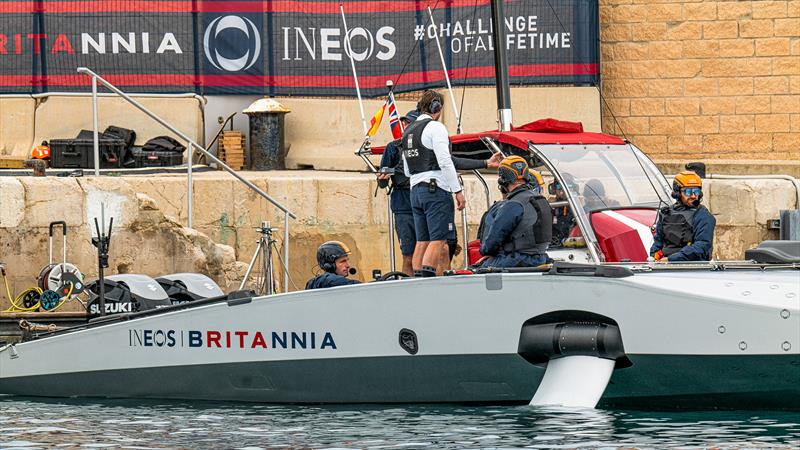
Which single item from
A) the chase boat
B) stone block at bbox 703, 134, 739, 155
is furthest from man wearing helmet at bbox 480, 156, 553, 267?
stone block at bbox 703, 134, 739, 155

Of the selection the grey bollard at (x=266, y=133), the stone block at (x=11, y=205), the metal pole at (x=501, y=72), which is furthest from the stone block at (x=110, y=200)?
the grey bollard at (x=266, y=133)

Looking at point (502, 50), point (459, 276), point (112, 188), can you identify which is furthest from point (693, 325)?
point (112, 188)

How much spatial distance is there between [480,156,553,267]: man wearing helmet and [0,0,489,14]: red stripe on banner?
1013 cm

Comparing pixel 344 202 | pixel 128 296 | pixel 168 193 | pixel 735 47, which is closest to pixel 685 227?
pixel 128 296

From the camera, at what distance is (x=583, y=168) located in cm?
1255

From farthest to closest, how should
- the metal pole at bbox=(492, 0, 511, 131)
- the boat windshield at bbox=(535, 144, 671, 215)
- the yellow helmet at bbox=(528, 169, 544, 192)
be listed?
the metal pole at bbox=(492, 0, 511, 131)
the boat windshield at bbox=(535, 144, 671, 215)
the yellow helmet at bbox=(528, 169, 544, 192)

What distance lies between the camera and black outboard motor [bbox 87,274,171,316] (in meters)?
13.3

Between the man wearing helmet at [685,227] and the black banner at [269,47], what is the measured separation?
28.3 ft

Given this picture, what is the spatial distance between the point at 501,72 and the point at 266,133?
572 cm

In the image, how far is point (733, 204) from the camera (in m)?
17.5

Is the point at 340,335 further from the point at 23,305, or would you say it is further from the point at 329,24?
the point at 329,24

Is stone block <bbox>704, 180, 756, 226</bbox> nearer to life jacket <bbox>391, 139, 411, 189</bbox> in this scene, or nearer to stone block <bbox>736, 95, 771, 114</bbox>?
stone block <bbox>736, 95, 771, 114</bbox>

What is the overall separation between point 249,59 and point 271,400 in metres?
10.5

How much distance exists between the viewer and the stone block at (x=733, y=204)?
17469 millimetres
